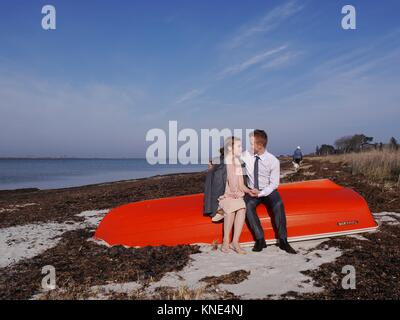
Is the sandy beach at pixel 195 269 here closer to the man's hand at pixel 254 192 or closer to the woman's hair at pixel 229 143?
the man's hand at pixel 254 192

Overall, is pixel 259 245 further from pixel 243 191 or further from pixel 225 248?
pixel 243 191

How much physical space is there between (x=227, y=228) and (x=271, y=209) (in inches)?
26.4

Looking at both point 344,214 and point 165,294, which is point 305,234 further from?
point 165,294

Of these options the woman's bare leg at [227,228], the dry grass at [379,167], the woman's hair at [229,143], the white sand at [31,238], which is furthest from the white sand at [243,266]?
the dry grass at [379,167]

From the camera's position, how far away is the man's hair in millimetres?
4742

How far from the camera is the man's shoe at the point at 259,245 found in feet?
15.0

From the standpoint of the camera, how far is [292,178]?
1298cm

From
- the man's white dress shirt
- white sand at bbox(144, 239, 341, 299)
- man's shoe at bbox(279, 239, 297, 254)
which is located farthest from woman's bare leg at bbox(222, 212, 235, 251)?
man's shoe at bbox(279, 239, 297, 254)

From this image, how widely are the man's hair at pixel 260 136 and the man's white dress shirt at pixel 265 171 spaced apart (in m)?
0.17

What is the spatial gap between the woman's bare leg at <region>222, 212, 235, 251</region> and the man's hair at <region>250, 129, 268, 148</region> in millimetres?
1034

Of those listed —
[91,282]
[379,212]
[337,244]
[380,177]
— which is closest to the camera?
[91,282]
